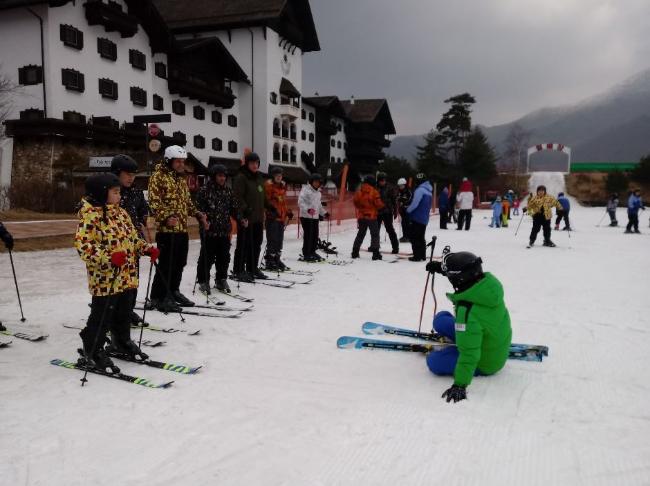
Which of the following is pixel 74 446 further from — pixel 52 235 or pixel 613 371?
pixel 52 235

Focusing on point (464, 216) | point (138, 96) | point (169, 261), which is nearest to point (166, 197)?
point (169, 261)

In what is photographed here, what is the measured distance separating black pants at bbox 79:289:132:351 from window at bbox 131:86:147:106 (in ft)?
85.4

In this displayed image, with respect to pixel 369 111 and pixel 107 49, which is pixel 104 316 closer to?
pixel 107 49

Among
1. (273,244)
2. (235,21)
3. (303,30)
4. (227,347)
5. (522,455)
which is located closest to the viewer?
(522,455)

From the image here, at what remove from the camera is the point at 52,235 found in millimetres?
11750

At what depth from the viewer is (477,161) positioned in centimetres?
5494

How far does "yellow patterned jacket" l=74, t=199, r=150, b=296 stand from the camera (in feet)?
12.0

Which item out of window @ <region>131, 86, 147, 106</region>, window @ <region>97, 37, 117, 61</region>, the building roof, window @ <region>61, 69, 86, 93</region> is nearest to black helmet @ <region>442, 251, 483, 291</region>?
window @ <region>61, 69, 86, 93</region>

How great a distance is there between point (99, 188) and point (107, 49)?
2577 cm

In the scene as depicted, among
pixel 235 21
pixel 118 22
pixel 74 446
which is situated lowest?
pixel 74 446

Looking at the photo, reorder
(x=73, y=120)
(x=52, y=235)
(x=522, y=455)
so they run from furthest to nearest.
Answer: (x=73, y=120), (x=52, y=235), (x=522, y=455)

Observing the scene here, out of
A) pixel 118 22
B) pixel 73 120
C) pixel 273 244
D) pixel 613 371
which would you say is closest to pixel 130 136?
pixel 73 120

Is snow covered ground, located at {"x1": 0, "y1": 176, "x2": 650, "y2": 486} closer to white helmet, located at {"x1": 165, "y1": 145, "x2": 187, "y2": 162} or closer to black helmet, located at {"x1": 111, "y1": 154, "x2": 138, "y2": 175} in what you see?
black helmet, located at {"x1": 111, "y1": 154, "x2": 138, "y2": 175}

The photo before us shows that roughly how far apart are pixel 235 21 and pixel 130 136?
15685 millimetres
